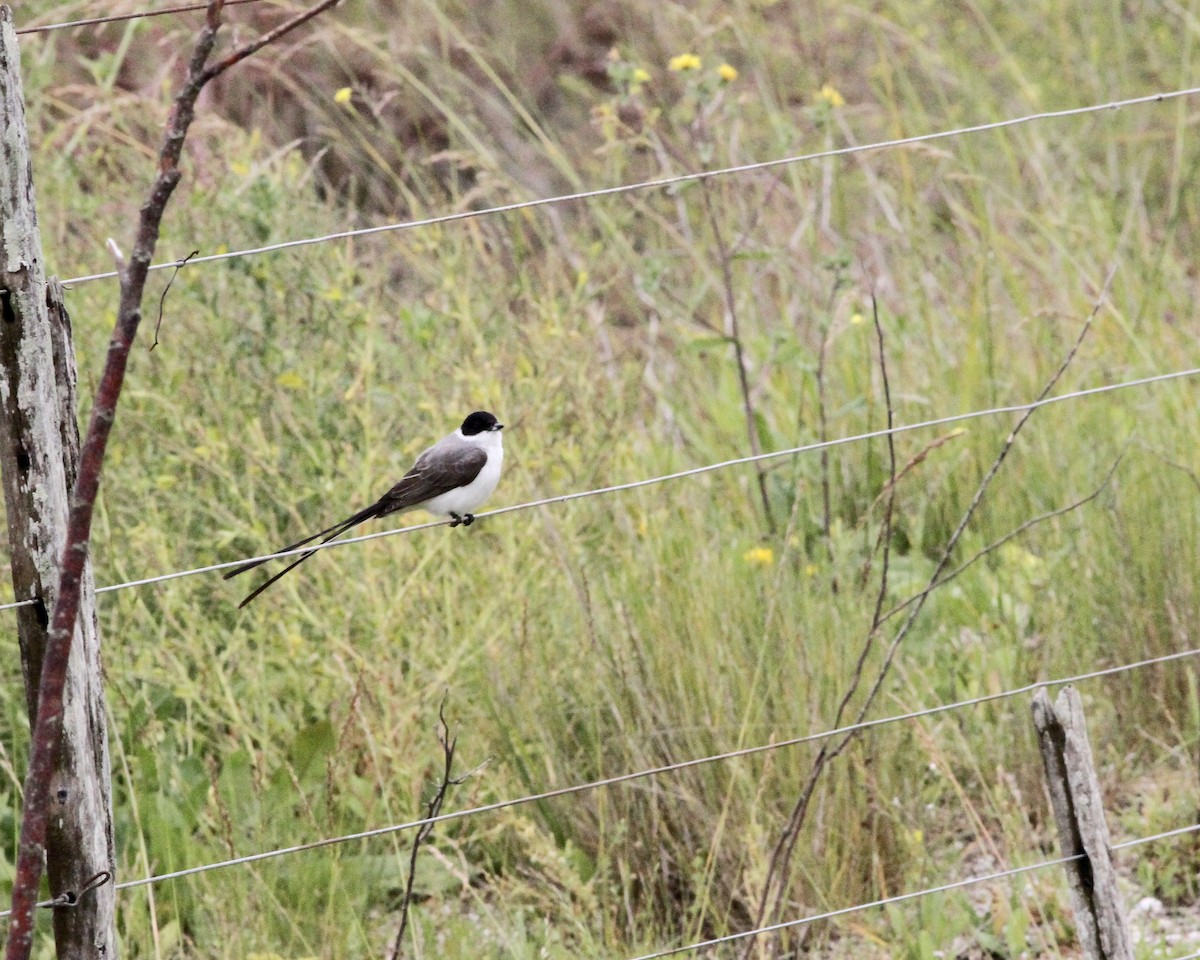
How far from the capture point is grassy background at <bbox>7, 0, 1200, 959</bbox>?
277 centimetres

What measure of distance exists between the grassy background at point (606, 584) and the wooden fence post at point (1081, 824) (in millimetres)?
534

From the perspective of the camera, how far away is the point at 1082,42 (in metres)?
6.36

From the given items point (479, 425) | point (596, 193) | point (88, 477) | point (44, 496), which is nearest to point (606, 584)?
point (479, 425)

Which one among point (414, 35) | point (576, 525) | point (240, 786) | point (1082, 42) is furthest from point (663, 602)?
point (1082, 42)

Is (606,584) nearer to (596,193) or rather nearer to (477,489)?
(477,489)

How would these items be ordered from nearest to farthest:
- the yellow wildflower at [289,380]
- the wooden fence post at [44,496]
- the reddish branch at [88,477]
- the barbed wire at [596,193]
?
1. the reddish branch at [88,477]
2. the wooden fence post at [44,496]
3. the barbed wire at [596,193]
4. the yellow wildflower at [289,380]

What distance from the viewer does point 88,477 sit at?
128cm

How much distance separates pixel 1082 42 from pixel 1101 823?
508 centimetres

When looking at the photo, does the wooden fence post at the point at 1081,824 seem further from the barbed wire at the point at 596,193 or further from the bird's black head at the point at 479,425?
the bird's black head at the point at 479,425

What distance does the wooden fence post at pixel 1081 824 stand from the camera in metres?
1.96

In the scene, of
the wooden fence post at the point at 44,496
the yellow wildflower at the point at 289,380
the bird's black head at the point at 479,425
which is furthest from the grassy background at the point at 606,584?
the wooden fence post at the point at 44,496

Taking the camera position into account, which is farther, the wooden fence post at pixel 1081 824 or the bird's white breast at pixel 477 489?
the bird's white breast at pixel 477 489

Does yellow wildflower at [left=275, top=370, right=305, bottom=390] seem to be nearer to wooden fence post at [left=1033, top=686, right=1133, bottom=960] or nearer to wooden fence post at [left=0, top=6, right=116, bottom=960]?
Result: wooden fence post at [left=0, top=6, right=116, bottom=960]

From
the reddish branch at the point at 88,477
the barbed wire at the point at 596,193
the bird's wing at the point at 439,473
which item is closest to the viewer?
the reddish branch at the point at 88,477
